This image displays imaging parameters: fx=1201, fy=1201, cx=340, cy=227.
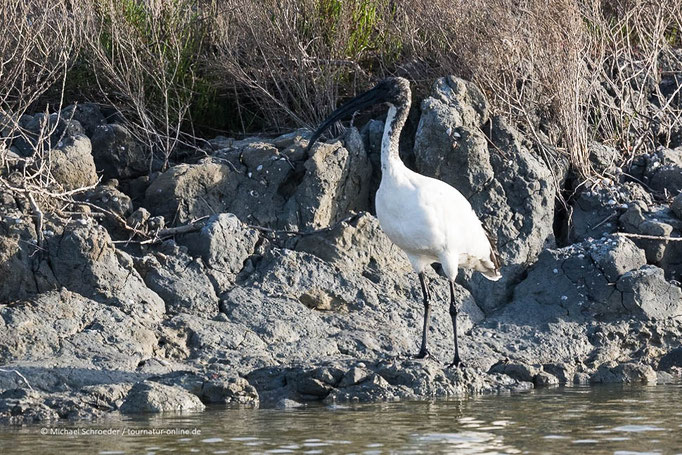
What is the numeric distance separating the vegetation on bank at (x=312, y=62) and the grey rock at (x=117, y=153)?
0.66 feet

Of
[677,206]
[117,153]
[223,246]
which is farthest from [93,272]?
[677,206]

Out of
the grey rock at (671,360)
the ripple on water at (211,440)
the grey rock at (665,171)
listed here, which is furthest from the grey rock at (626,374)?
the ripple on water at (211,440)

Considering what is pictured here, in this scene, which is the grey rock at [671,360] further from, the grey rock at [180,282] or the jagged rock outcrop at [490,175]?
the grey rock at [180,282]

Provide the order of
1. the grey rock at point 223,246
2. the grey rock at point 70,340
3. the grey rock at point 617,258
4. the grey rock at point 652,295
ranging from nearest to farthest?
the grey rock at point 70,340, the grey rock at point 223,246, the grey rock at point 652,295, the grey rock at point 617,258

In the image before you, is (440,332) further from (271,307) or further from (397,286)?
(271,307)

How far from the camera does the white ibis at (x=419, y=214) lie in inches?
347

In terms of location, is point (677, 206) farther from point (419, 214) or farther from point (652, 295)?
point (419, 214)

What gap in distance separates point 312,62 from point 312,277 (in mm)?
2792

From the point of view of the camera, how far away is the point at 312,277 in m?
9.73

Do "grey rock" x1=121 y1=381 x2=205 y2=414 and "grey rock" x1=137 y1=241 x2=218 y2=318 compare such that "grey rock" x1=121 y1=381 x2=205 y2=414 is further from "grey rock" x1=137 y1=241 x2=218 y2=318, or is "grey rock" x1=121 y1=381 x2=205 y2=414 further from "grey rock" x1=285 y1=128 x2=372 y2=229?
"grey rock" x1=285 y1=128 x2=372 y2=229

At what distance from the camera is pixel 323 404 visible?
306 inches

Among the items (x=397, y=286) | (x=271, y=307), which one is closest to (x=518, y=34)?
(x=397, y=286)

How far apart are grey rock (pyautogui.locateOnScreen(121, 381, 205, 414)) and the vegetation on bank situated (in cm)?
389

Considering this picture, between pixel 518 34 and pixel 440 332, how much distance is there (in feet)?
10.1
